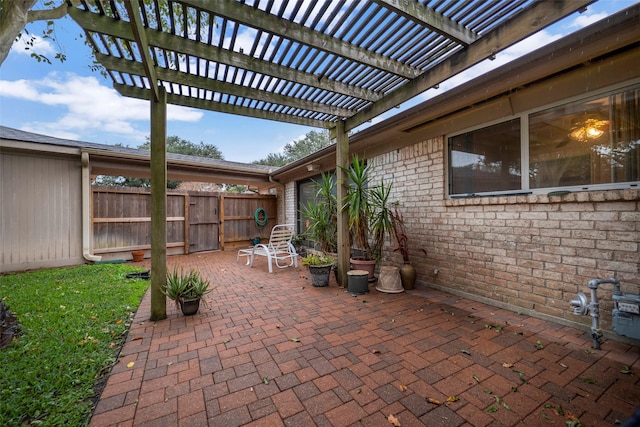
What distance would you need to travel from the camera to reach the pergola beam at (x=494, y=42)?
1734 mm

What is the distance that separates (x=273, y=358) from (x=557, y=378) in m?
1.98

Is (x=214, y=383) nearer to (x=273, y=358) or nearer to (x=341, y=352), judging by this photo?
(x=273, y=358)

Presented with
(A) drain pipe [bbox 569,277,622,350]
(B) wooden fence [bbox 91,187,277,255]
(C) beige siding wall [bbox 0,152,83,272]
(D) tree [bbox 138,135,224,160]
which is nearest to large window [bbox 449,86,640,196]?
(A) drain pipe [bbox 569,277,622,350]

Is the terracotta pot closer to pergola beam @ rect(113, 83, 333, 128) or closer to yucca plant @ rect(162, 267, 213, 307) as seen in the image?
yucca plant @ rect(162, 267, 213, 307)

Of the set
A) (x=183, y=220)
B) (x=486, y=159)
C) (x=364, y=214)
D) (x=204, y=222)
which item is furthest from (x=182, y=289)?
(x=204, y=222)

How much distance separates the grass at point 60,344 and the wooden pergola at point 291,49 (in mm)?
603

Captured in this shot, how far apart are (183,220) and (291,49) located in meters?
6.33

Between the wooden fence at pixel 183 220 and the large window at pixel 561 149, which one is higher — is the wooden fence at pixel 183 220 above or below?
below

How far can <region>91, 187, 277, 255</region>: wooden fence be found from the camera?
20.7ft

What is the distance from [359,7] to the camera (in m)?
2.00

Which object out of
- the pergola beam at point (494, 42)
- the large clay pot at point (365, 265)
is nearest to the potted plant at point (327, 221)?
the large clay pot at point (365, 265)

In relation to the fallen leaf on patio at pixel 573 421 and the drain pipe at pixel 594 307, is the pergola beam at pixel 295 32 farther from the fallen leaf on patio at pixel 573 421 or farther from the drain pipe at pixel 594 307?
the fallen leaf on patio at pixel 573 421

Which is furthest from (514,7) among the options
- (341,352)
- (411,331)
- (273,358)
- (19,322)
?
(19,322)

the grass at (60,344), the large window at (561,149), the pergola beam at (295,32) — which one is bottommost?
the grass at (60,344)
